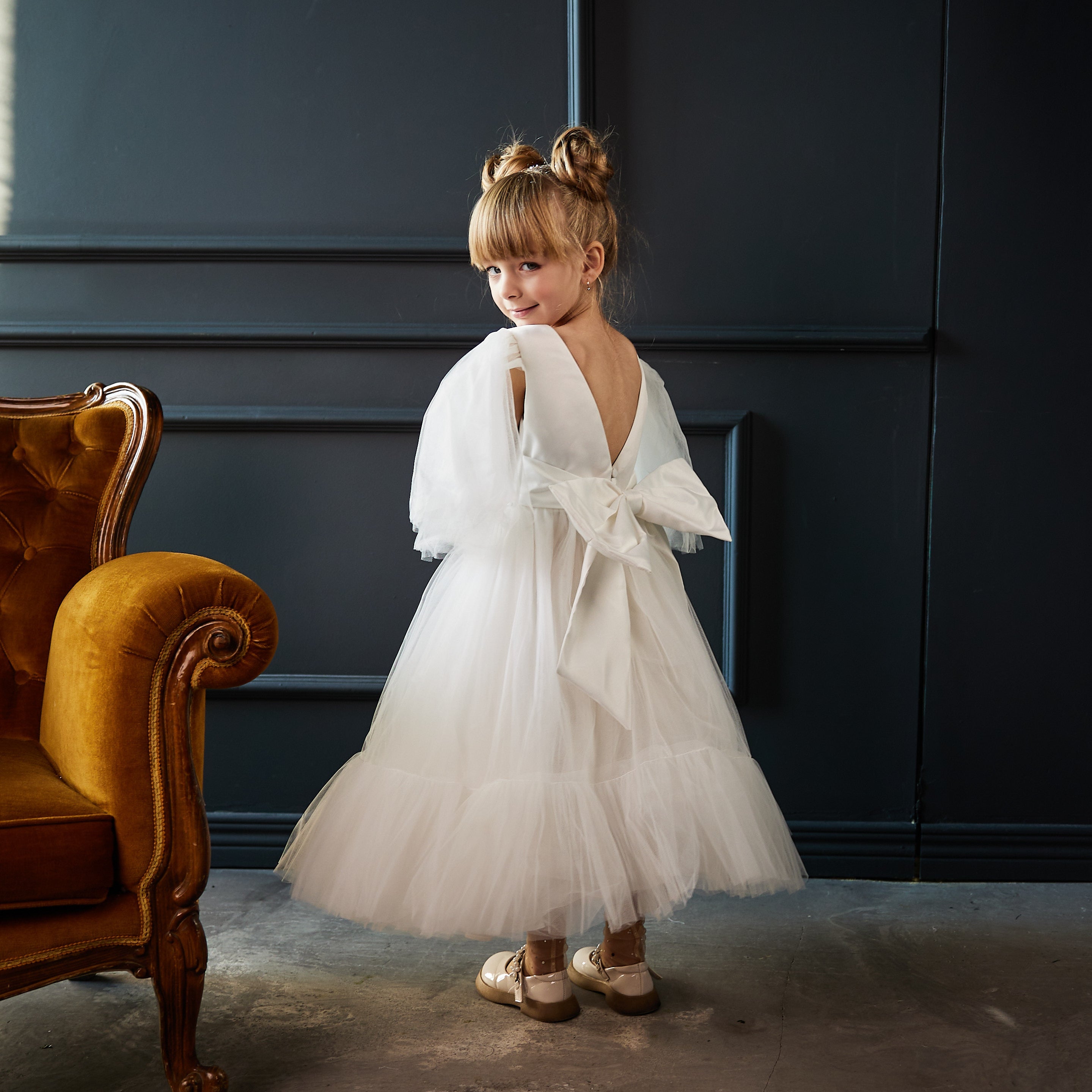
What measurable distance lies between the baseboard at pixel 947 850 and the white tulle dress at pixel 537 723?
2.05ft

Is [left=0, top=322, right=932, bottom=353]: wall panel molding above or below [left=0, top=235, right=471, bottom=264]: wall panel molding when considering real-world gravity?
below

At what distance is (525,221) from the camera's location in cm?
133

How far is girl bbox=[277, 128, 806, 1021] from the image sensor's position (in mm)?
1220

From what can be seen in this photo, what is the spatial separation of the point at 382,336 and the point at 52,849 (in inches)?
46.2

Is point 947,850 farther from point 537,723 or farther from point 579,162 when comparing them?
point 579,162

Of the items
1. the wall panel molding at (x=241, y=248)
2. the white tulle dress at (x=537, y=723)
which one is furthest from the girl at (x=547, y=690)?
the wall panel molding at (x=241, y=248)

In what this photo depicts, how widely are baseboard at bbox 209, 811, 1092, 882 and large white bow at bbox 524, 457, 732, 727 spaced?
878 mm

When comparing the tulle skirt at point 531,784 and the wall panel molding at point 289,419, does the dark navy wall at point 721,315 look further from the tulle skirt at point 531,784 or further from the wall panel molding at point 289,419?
the tulle skirt at point 531,784

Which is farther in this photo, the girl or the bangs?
the bangs

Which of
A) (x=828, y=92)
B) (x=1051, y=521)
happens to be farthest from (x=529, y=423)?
(x=1051, y=521)

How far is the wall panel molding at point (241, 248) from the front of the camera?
1.89 meters

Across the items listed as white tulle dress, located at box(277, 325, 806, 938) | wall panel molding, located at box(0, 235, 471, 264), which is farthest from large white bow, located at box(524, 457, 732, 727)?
wall panel molding, located at box(0, 235, 471, 264)

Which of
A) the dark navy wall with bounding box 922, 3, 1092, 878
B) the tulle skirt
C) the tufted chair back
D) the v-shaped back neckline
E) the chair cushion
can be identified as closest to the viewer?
the chair cushion

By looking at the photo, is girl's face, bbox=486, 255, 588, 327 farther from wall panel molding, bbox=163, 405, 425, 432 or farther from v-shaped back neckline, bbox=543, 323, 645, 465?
wall panel molding, bbox=163, 405, 425, 432
